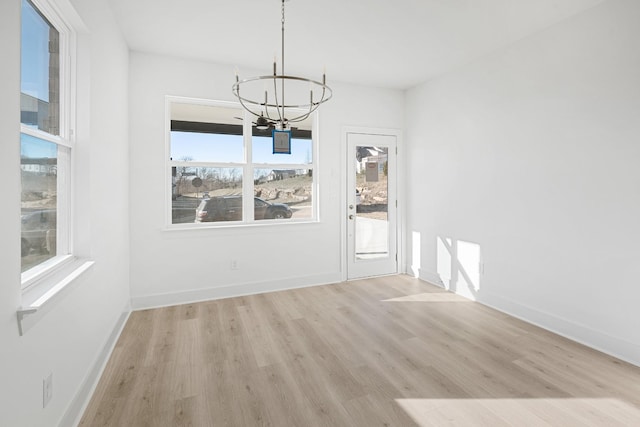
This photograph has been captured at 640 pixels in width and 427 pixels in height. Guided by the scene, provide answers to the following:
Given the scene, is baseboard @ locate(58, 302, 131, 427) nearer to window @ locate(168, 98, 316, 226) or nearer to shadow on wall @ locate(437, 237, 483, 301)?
window @ locate(168, 98, 316, 226)

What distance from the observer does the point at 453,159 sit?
13.8ft

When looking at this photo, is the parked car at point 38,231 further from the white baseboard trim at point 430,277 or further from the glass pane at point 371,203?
the white baseboard trim at point 430,277

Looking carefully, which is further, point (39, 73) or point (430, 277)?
point (430, 277)

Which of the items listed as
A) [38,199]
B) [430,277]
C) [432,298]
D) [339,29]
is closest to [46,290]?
[38,199]

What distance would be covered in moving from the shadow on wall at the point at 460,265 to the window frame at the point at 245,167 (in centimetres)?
175

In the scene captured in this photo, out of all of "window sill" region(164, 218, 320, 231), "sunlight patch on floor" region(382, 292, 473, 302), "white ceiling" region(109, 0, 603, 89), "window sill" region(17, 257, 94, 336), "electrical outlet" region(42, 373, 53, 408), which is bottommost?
"sunlight patch on floor" region(382, 292, 473, 302)

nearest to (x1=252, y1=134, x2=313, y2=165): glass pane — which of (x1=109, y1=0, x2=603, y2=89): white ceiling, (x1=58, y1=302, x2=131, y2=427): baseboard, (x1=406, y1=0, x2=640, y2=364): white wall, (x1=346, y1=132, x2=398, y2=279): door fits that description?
(x1=346, y1=132, x2=398, y2=279): door

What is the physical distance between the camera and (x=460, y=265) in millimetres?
4137

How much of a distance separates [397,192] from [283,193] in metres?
1.77

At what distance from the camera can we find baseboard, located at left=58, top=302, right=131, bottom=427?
1.82m

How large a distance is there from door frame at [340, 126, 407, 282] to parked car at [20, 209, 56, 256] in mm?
3345

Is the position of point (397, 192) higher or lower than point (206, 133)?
lower

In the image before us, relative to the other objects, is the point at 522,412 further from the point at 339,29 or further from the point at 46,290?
the point at 339,29

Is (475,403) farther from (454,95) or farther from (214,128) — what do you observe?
(214,128)
